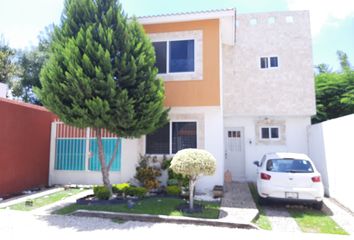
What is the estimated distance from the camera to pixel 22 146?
431 inches

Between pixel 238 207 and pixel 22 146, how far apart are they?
912cm

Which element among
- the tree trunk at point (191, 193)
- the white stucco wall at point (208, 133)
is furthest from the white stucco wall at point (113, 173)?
the tree trunk at point (191, 193)

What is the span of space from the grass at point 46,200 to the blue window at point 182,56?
6.64 meters

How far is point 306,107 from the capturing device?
14.0m

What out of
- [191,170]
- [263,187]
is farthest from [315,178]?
[191,170]

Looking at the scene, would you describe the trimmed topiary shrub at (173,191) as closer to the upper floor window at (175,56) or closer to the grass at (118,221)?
the grass at (118,221)

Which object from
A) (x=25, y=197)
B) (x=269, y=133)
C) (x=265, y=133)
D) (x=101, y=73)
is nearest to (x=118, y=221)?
(x=101, y=73)

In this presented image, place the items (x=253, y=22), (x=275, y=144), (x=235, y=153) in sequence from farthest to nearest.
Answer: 1. (x=253, y=22)
2. (x=235, y=153)
3. (x=275, y=144)

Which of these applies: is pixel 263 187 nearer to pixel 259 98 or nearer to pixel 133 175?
pixel 133 175

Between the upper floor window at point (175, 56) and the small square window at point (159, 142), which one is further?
the small square window at point (159, 142)

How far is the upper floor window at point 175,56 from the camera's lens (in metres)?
11.0

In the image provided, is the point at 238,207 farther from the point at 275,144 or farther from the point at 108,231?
the point at 275,144

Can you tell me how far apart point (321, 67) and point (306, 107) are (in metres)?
13.7

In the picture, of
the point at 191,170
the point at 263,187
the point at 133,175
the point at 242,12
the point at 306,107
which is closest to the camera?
the point at 191,170
